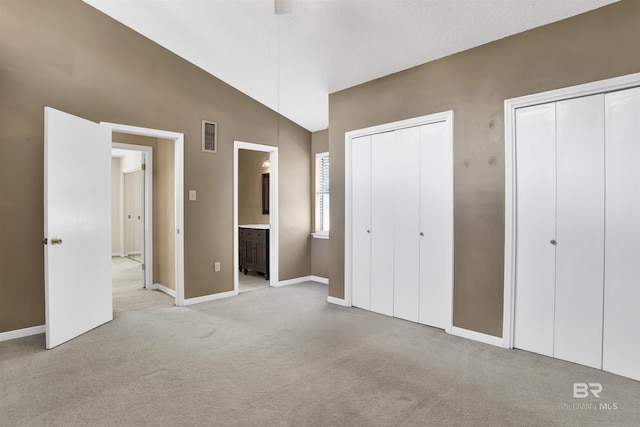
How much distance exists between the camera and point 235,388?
2.28 metres

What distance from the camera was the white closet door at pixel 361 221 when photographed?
4.04 meters

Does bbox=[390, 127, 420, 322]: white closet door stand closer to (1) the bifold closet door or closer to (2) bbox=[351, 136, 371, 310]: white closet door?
(1) the bifold closet door

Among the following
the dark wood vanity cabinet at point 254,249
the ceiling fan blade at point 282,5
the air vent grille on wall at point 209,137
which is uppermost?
the ceiling fan blade at point 282,5

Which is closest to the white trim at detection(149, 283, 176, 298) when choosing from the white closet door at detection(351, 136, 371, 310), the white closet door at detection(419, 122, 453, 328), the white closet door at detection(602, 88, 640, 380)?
the white closet door at detection(351, 136, 371, 310)

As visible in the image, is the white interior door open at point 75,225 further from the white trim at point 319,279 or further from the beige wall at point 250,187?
the beige wall at point 250,187

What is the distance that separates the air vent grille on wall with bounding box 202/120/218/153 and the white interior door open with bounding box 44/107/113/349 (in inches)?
42.9

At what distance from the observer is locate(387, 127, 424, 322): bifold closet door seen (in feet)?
11.8

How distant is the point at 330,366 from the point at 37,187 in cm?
322

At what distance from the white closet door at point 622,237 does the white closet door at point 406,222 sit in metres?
1.52

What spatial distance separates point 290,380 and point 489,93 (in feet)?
9.37

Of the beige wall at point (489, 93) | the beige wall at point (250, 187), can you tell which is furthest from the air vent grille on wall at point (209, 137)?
the beige wall at point (489, 93)

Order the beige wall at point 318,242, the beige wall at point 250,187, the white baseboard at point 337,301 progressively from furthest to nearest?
the beige wall at point 250,187 < the beige wall at point 318,242 < the white baseboard at point 337,301

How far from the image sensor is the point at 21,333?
323 centimetres

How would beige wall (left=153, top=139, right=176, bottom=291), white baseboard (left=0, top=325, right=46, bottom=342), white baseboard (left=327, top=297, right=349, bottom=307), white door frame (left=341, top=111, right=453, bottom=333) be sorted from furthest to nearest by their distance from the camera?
beige wall (left=153, top=139, right=176, bottom=291), white baseboard (left=327, top=297, right=349, bottom=307), white door frame (left=341, top=111, right=453, bottom=333), white baseboard (left=0, top=325, right=46, bottom=342)
